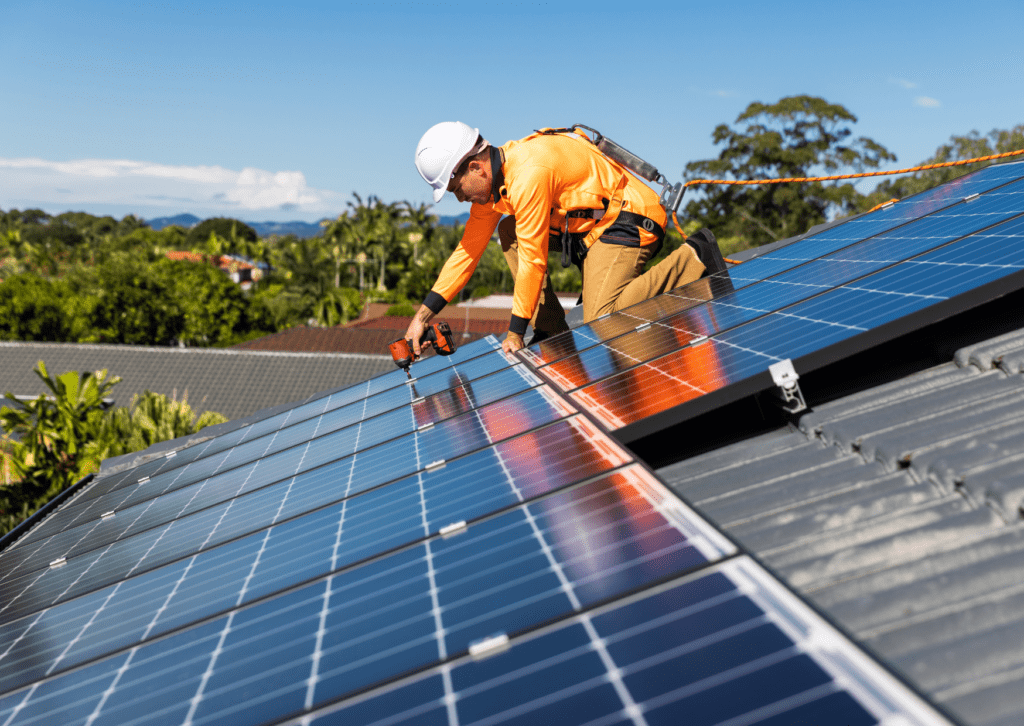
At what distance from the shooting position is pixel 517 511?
3189mm

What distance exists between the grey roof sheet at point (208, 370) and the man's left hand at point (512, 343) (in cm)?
2910

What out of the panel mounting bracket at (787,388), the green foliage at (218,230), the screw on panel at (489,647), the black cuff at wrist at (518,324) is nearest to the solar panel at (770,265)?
the black cuff at wrist at (518,324)

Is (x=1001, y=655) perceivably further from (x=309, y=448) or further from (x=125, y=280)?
(x=125, y=280)

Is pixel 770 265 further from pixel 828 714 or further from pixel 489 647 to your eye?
pixel 828 714

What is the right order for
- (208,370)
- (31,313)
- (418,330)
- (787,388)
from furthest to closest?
(31,313) → (208,370) → (418,330) → (787,388)

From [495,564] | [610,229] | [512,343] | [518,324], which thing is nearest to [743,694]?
[495,564]

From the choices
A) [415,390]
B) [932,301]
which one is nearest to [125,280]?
Result: [415,390]

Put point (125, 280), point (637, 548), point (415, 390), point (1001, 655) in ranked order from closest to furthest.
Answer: point (1001, 655)
point (637, 548)
point (415, 390)
point (125, 280)

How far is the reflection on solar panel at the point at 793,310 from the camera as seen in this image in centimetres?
370

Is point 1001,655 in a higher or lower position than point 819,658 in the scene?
lower

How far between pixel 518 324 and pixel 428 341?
3.96ft

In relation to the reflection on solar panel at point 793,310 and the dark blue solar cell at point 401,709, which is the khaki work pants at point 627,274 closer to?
the reflection on solar panel at point 793,310

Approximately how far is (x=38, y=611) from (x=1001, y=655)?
468 cm

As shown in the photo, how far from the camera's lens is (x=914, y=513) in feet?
9.57
